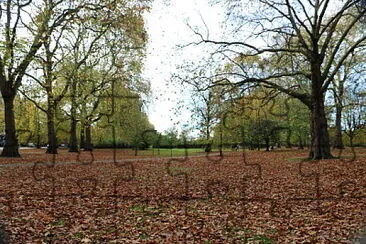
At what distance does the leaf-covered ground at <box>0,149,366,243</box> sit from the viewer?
5242 millimetres

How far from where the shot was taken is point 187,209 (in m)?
7.11

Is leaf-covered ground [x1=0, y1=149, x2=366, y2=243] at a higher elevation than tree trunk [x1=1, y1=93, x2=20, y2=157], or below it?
below

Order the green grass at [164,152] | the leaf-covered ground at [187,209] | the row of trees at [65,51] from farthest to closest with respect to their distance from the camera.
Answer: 1. the green grass at [164,152]
2. the row of trees at [65,51]
3. the leaf-covered ground at [187,209]

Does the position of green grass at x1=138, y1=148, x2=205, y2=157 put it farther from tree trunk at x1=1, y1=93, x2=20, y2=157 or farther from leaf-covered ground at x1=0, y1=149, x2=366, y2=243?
leaf-covered ground at x1=0, y1=149, x2=366, y2=243

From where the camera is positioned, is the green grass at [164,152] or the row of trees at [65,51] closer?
the row of trees at [65,51]

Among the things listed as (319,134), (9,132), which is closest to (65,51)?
(9,132)

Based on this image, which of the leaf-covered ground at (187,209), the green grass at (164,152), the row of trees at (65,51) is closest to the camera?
the leaf-covered ground at (187,209)

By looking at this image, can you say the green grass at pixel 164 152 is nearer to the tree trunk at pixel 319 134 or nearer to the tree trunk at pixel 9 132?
the tree trunk at pixel 9 132

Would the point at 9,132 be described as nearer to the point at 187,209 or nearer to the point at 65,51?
the point at 65,51

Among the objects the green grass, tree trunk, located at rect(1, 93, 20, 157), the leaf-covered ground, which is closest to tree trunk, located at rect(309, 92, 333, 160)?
the leaf-covered ground

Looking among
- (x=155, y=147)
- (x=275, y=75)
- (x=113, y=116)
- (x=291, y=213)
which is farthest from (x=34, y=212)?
(x=155, y=147)

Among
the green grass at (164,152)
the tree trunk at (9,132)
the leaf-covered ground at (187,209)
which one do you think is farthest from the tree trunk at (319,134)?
the tree trunk at (9,132)

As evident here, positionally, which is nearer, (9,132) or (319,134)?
(319,134)

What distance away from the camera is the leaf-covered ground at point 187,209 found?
17.2 feet
